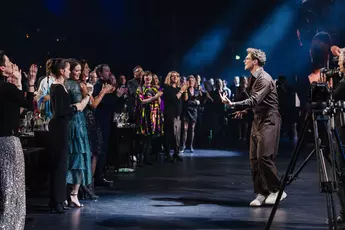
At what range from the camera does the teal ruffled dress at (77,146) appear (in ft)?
25.6

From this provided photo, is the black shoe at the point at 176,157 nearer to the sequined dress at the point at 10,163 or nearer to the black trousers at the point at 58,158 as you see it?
the black trousers at the point at 58,158

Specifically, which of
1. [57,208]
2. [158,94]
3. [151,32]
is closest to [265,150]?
[57,208]

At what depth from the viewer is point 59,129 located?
741 centimetres

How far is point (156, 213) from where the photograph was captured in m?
7.59

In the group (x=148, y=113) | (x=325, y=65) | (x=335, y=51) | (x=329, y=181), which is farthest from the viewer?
(x=148, y=113)

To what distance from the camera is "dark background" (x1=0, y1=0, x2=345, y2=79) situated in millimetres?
16203

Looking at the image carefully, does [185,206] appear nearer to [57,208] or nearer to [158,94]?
[57,208]

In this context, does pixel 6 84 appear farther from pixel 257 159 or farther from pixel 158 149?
pixel 158 149

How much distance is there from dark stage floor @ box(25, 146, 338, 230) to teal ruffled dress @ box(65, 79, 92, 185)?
42 centimetres

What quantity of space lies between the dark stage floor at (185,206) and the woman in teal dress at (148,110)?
133cm

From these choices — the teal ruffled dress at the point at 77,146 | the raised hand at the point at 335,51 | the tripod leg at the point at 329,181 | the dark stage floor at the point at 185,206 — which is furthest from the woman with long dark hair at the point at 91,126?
the tripod leg at the point at 329,181

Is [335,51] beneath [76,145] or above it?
above

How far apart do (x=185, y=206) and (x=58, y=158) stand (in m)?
1.74

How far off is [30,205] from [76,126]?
1.24 meters
